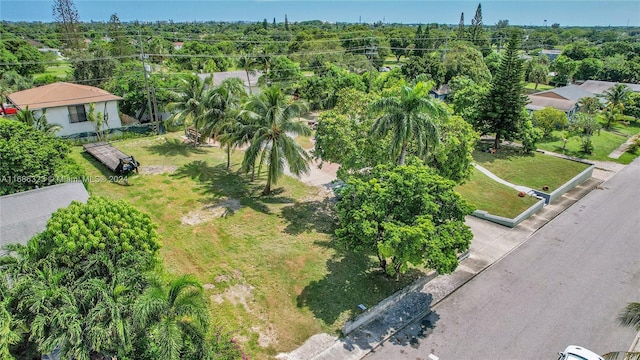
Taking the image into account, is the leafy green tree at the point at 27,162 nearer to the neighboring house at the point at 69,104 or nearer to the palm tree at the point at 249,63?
the neighboring house at the point at 69,104

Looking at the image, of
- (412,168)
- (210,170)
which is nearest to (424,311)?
(412,168)

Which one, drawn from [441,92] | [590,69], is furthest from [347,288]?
[590,69]

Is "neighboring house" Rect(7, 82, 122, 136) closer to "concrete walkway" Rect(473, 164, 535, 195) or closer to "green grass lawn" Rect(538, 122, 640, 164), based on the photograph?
"concrete walkway" Rect(473, 164, 535, 195)

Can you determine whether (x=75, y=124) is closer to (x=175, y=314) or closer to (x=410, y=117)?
(x=410, y=117)

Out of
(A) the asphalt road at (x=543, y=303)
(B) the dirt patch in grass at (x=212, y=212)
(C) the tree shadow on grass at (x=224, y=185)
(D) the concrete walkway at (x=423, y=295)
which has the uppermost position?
(C) the tree shadow on grass at (x=224, y=185)

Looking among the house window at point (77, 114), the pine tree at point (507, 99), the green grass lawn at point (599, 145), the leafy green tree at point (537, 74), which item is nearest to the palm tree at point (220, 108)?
the house window at point (77, 114)

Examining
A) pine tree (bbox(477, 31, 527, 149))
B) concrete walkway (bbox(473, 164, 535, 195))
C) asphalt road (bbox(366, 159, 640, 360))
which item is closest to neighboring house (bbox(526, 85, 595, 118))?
pine tree (bbox(477, 31, 527, 149))
